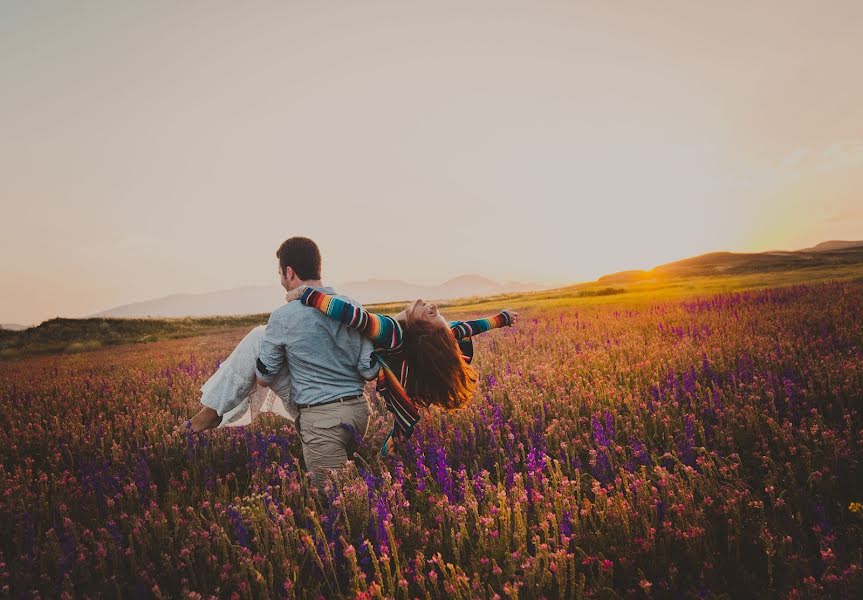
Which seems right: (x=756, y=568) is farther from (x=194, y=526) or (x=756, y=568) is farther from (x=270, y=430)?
(x=270, y=430)

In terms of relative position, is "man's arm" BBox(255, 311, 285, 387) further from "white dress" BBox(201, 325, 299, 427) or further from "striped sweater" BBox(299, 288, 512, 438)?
"striped sweater" BBox(299, 288, 512, 438)

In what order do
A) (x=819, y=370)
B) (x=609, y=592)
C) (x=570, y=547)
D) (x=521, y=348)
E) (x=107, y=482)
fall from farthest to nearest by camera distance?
1. (x=521, y=348)
2. (x=819, y=370)
3. (x=107, y=482)
4. (x=570, y=547)
5. (x=609, y=592)

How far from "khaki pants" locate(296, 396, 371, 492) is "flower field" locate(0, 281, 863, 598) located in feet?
0.60

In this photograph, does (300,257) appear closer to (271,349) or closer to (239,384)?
(271,349)

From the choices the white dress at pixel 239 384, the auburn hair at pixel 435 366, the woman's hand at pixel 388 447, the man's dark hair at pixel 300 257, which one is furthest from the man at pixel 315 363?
the auburn hair at pixel 435 366

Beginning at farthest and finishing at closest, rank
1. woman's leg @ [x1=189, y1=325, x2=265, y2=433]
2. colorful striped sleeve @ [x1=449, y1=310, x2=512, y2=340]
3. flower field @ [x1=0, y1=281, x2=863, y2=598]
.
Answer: colorful striped sleeve @ [x1=449, y1=310, x2=512, y2=340]
woman's leg @ [x1=189, y1=325, x2=265, y2=433]
flower field @ [x1=0, y1=281, x2=863, y2=598]

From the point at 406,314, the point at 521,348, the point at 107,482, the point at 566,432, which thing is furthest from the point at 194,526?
the point at 521,348

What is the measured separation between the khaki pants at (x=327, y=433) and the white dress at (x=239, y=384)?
1.11 feet

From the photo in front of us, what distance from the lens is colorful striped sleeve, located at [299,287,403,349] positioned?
322cm

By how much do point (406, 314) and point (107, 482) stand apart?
2.59 metres

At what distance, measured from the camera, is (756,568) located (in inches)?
81.9

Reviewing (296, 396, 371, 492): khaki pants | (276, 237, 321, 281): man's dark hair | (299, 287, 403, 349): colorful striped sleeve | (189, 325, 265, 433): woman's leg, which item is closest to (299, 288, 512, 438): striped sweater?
(299, 287, 403, 349): colorful striped sleeve

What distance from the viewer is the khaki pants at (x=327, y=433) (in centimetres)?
342

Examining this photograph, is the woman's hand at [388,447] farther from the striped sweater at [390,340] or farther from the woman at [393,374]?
the striped sweater at [390,340]
